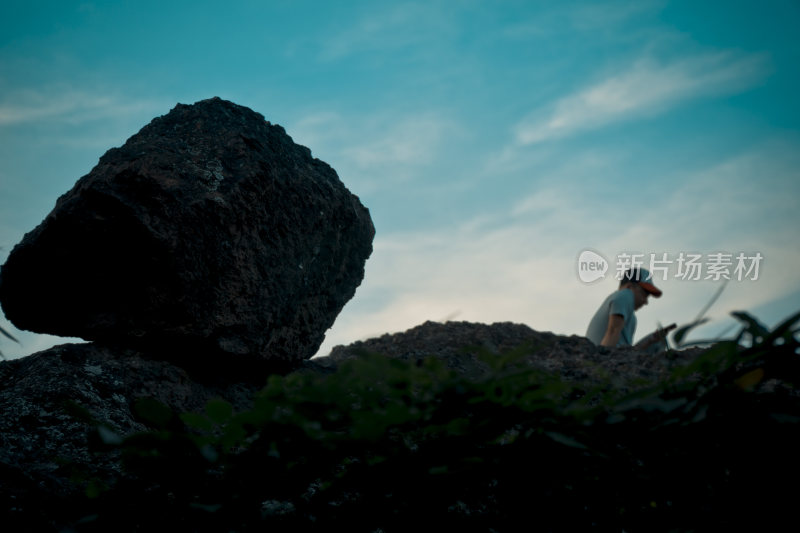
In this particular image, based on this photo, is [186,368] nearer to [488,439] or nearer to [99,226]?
[99,226]

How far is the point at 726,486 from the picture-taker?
4.81 ft

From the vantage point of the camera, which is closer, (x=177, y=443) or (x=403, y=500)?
(x=177, y=443)

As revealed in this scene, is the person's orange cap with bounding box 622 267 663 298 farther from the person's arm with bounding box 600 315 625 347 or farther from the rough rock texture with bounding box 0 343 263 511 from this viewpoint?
the rough rock texture with bounding box 0 343 263 511

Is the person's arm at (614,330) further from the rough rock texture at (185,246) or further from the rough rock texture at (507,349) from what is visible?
the rough rock texture at (185,246)

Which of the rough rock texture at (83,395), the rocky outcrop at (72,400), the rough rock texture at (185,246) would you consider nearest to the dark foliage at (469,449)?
the rough rock texture at (83,395)

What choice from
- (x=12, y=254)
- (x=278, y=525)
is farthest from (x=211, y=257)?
(x=278, y=525)

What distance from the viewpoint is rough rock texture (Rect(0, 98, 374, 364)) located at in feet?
11.2

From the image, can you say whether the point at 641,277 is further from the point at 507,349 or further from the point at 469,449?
the point at 469,449

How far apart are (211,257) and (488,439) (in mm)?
2381

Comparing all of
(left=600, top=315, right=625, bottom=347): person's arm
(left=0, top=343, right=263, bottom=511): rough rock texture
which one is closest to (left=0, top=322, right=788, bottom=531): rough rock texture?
(left=0, top=343, right=263, bottom=511): rough rock texture

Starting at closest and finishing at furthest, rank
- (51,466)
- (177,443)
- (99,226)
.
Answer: (177,443), (51,466), (99,226)

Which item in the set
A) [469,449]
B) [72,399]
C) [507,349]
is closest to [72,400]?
[72,399]

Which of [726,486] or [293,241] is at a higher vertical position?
[293,241]

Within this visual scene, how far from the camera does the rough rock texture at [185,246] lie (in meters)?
3.40
